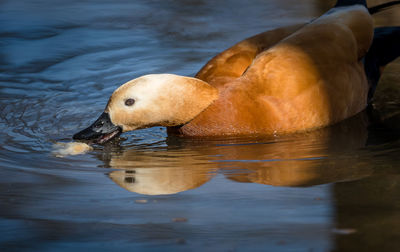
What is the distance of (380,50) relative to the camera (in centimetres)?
477

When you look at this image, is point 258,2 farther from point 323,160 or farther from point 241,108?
point 323,160

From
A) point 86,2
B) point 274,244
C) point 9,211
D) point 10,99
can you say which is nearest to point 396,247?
point 274,244

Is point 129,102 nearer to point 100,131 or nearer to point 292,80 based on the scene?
point 100,131

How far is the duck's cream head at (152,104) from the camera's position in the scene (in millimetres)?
3838

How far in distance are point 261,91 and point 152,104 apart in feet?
2.20

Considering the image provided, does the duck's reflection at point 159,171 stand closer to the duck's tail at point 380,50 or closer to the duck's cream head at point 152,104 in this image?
the duck's cream head at point 152,104

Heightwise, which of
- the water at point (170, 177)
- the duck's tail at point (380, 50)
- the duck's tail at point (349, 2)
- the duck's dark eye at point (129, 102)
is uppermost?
the duck's tail at point (349, 2)

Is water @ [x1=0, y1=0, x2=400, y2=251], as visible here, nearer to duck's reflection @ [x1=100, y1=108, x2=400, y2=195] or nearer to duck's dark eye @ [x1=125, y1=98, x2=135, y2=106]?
duck's reflection @ [x1=100, y1=108, x2=400, y2=195]

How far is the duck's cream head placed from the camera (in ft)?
12.6

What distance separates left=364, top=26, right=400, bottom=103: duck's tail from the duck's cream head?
52.4 inches

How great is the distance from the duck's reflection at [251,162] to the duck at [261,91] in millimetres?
111

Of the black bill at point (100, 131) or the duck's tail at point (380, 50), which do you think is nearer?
the black bill at point (100, 131)

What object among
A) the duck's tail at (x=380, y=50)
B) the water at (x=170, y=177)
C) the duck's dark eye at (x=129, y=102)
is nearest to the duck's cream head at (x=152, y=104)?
the duck's dark eye at (x=129, y=102)

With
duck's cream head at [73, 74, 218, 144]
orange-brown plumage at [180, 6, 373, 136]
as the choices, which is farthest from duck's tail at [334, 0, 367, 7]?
duck's cream head at [73, 74, 218, 144]
